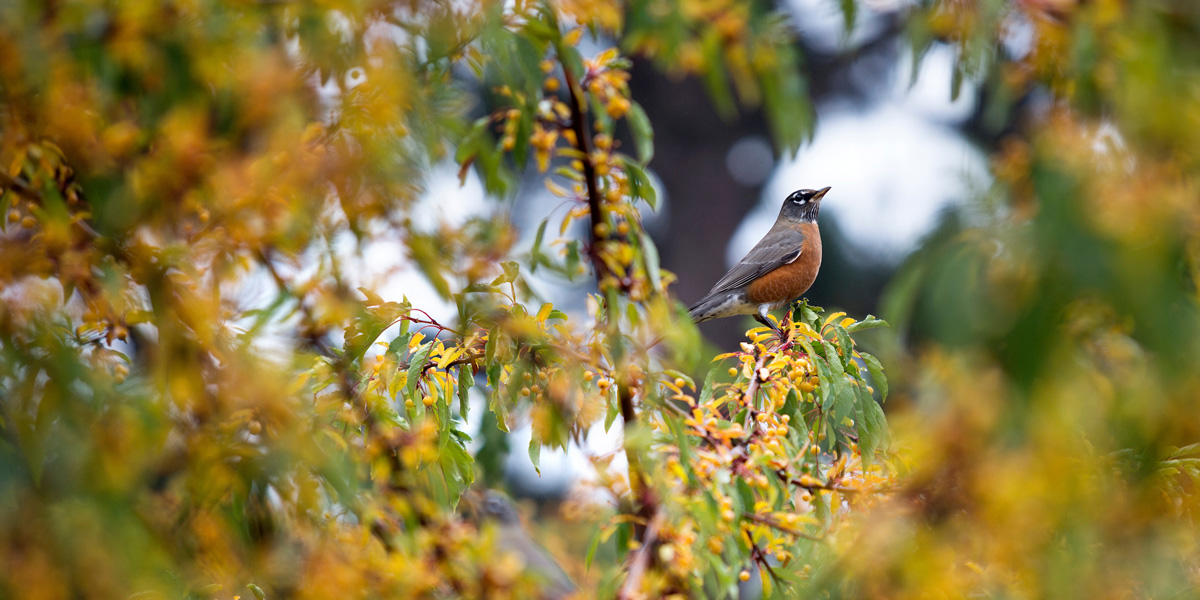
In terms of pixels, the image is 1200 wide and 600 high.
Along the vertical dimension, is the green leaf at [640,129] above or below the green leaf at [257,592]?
above

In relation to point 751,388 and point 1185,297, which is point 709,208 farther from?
point 1185,297

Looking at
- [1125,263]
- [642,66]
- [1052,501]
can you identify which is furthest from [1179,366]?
[642,66]

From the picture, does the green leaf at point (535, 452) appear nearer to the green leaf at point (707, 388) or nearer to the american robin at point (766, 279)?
the green leaf at point (707, 388)

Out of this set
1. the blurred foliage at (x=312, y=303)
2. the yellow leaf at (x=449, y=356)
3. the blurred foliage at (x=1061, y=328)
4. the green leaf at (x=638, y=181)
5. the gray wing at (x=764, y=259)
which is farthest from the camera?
the gray wing at (x=764, y=259)

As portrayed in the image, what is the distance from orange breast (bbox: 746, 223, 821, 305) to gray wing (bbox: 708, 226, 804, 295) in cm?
4

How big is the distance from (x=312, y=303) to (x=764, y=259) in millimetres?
3174

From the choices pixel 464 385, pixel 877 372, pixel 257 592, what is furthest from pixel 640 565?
pixel 877 372

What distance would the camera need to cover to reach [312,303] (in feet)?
4.49

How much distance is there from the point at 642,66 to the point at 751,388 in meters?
6.77

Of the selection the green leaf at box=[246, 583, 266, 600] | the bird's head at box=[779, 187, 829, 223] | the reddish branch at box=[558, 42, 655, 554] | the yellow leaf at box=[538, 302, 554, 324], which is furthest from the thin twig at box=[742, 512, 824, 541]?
the bird's head at box=[779, 187, 829, 223]

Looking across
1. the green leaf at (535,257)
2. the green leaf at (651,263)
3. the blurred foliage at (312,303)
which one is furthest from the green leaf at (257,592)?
the green leaf at (651,263)

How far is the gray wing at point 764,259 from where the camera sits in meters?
4.18

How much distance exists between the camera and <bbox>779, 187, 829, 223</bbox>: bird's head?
15.7 ft

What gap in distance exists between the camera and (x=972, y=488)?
3.13 ft
